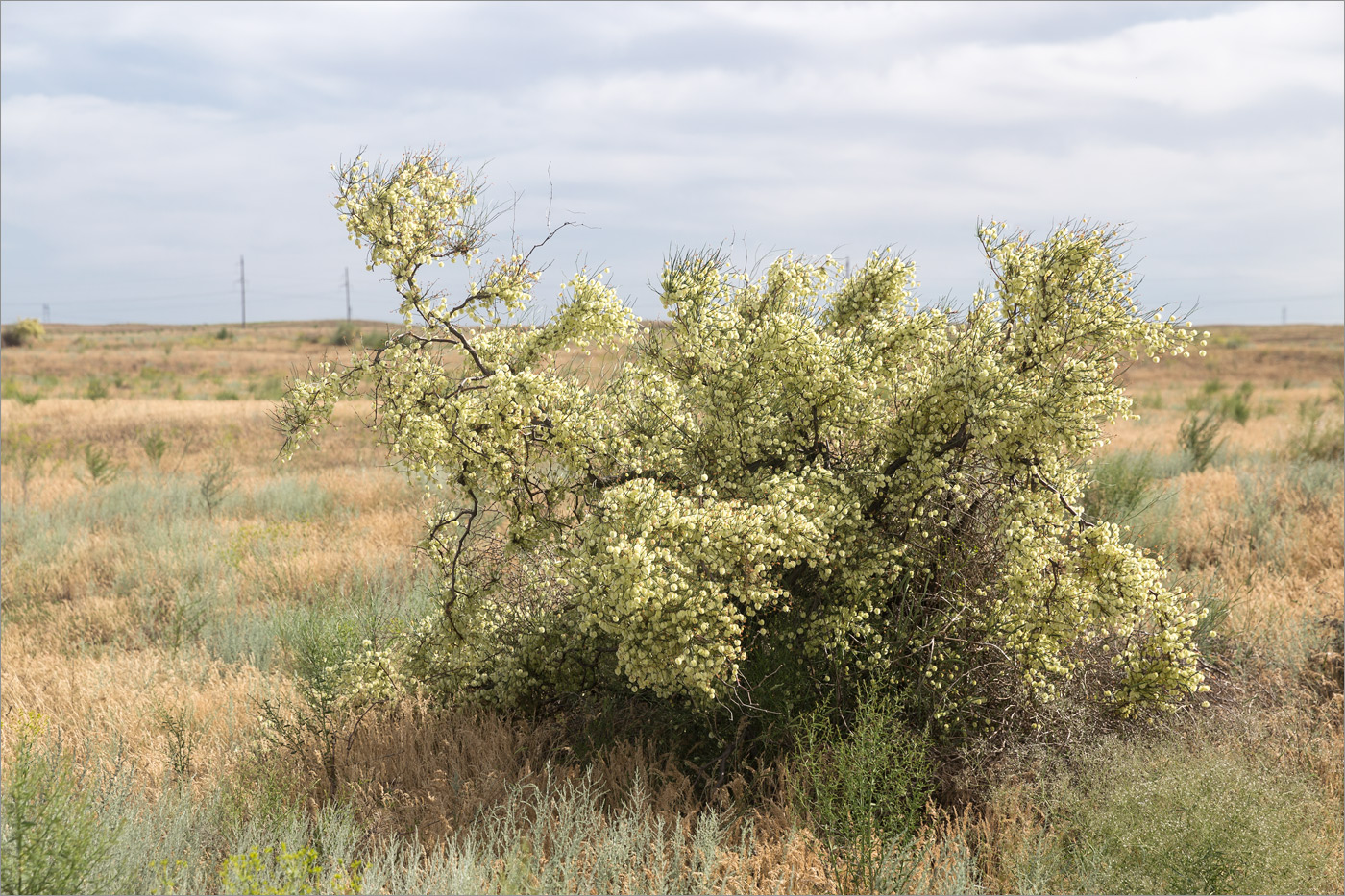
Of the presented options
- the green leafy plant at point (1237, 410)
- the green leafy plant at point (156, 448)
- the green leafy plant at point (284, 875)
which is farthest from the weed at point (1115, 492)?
the green leafy plant at point (156, 448)

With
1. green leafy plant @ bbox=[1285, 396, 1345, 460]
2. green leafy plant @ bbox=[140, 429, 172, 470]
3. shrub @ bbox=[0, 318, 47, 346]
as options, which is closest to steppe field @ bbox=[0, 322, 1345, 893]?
green leafy plant @ bbox=[1285, 396, 1345, 460]

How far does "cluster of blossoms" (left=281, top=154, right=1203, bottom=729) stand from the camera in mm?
4754

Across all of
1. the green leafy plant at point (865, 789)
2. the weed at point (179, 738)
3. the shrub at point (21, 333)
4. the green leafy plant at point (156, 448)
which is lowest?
the weed at point (179, 738)

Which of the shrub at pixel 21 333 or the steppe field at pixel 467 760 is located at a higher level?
the shrub at pixel 21 333

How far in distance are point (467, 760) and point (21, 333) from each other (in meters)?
70.3

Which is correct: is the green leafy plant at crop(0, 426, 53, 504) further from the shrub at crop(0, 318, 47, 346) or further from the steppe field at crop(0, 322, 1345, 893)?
the shrub at crop(0, 318, 47, 346)

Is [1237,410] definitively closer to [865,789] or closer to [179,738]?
[865,789]

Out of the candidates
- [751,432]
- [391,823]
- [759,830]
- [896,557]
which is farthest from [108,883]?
[896,557]

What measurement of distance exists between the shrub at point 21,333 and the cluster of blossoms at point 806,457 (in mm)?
68940

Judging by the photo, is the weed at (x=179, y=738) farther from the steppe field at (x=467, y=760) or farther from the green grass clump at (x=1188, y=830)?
the green grass clump at (x=1188, y=830)

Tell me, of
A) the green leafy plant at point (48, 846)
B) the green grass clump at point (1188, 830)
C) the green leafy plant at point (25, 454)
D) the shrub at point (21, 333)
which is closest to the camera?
the green leafy plant at point (48, 846)

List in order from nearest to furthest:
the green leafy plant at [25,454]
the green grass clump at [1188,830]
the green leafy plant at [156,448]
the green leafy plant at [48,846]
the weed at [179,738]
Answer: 1. the green leafy plant at [48,846]
2. the green grass clump at [1188,830]
3. the weed at [179,738]
4. the green leafy plant at [25,454]
5. the green leafy plant at [156,448]

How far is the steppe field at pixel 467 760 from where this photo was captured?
4254 millimetres

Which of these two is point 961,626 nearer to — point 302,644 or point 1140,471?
point 302,644
